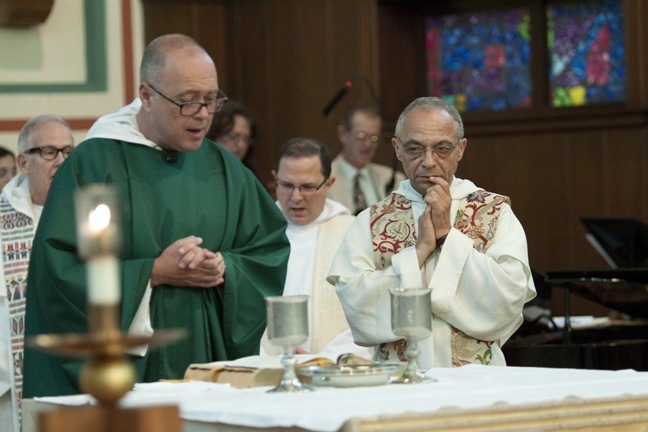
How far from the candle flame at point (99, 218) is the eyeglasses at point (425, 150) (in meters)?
2.51

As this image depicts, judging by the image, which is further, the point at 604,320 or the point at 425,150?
the point at 604,320

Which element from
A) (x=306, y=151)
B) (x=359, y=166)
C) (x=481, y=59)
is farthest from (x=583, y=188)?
(x=306, y=151)

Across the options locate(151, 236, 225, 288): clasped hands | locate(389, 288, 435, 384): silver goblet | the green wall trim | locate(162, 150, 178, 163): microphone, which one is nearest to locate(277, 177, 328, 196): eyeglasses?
locate(162, 150, 178, 163): microphone

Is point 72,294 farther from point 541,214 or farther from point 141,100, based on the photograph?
point 541,214

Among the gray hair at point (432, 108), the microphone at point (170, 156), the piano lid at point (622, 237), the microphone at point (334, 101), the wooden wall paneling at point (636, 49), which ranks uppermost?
the wooden wall paneling at point (636, 49)

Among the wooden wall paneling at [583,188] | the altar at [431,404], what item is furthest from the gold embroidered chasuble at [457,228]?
the wooden wall paneling at [583,188]

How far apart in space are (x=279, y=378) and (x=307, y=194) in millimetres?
2581

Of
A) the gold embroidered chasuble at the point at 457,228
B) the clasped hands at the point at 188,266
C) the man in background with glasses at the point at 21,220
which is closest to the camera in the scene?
the gold embroidered chasuble at the point at 457,228

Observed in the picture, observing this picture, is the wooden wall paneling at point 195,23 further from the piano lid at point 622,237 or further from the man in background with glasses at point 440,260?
the man in background with glasses at point 440,260

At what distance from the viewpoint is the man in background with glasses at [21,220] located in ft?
18.3

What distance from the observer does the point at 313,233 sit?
6.20 meters

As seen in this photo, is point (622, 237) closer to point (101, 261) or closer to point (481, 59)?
point (481, 59)

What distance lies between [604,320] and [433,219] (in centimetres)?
378

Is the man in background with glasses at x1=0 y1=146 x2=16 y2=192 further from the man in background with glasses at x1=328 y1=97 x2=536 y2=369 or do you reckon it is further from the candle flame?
the candle flame
